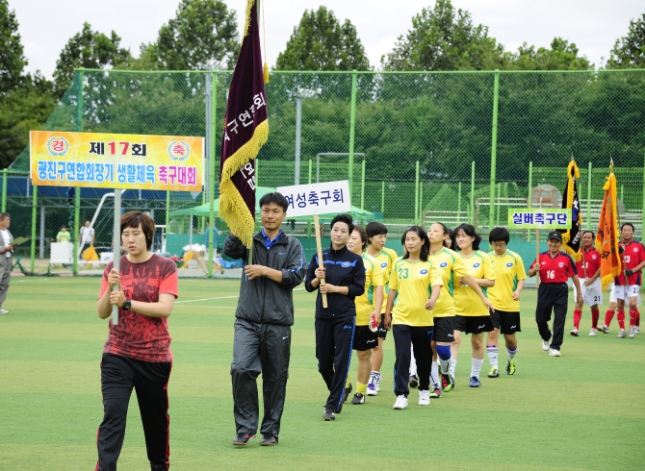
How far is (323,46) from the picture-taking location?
225ft

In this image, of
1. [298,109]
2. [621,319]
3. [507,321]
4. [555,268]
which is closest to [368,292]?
[507,321]

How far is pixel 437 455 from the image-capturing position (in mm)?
7387

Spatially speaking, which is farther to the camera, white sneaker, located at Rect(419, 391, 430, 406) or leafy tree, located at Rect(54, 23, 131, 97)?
leafy tree, located at Rect(54, 23, 131, 97)

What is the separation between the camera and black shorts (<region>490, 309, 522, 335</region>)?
12500 millimetres

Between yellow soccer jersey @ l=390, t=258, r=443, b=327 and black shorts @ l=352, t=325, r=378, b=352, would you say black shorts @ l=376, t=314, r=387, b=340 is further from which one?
yellow soccer jersey @ l=390, t=258, r=443, b=327

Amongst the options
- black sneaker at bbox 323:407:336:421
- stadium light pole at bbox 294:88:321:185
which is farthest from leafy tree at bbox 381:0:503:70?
black sneaker at bbox 323:407:336:421

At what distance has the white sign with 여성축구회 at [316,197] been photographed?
936 centimetres

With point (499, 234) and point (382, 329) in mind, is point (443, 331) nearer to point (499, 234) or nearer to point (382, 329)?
point (382, 329)

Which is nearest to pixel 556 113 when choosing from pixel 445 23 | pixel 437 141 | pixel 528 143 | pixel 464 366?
pixel 528 143

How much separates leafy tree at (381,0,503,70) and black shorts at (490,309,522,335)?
56.0 metres

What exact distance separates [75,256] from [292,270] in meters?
22.4

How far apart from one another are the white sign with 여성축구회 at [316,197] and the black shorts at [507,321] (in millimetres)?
3795

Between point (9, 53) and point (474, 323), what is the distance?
46361mm

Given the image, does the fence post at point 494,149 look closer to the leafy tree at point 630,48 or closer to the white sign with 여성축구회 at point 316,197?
the white sign with 여성축구회 at point 316,197
